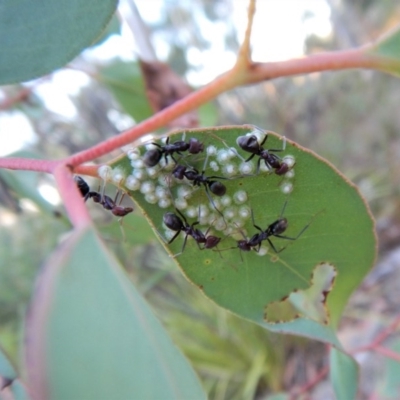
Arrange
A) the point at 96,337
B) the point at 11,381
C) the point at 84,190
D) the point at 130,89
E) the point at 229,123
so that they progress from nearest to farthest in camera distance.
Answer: the point at 96,337 → the point at 11,381 → the point at 84,190 → the point at 130,89 → the point at 229,123

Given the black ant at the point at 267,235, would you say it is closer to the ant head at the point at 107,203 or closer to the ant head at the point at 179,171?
the ant head at the point at 179,171

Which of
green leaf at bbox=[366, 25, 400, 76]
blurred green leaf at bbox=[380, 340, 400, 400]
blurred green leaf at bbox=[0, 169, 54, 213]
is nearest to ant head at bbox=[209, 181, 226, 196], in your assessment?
green leaf at bbox=[366, 25, 400, 76]

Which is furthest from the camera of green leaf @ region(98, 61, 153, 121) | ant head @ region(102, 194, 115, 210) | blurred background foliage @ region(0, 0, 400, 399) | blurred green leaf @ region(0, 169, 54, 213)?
blurred background foliage @ region(0, 0, 400, 399)

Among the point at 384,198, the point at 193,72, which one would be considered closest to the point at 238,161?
the point at 384,198

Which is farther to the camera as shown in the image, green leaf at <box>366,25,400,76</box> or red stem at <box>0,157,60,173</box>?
green leaf at <box>366,25,400,76</box>

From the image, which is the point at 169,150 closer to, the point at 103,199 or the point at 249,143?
the point at 249,143

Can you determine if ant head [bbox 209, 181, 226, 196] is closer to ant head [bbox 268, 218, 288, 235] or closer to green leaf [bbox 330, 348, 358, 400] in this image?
ant head [bbox 268, 218, 288, 235]

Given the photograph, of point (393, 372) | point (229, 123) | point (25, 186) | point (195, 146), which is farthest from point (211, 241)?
point (229, 123)
